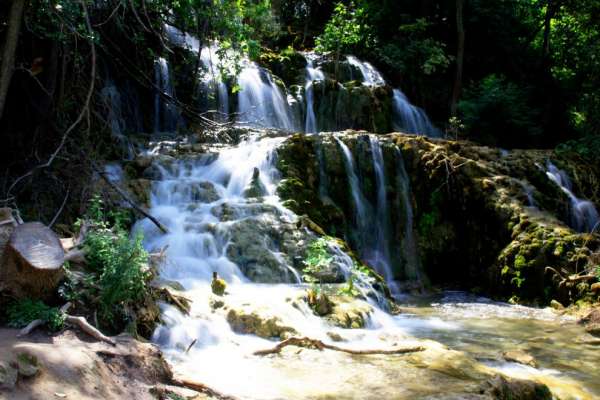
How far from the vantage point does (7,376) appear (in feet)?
11.1

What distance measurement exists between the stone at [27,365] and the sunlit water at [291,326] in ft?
4.48

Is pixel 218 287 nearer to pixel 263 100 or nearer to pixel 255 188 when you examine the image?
pixel 255 188

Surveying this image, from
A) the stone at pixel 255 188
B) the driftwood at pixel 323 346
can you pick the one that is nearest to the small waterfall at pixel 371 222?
the stone at pixel 255 188

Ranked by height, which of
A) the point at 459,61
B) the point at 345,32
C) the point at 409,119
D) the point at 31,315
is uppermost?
the point at 345,32

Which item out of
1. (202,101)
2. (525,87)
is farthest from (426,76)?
(202,101)

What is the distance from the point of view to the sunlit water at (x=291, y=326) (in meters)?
5.01

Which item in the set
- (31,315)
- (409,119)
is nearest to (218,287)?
(31,315)

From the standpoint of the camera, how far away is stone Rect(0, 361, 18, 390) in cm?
333

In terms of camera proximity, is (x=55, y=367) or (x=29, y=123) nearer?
(x=55, y=367)

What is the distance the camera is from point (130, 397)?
3910 mm

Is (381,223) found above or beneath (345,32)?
beneath

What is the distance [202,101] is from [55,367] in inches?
502

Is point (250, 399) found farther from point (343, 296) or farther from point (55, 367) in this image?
point (343, 296)

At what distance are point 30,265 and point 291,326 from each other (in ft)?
9.76
